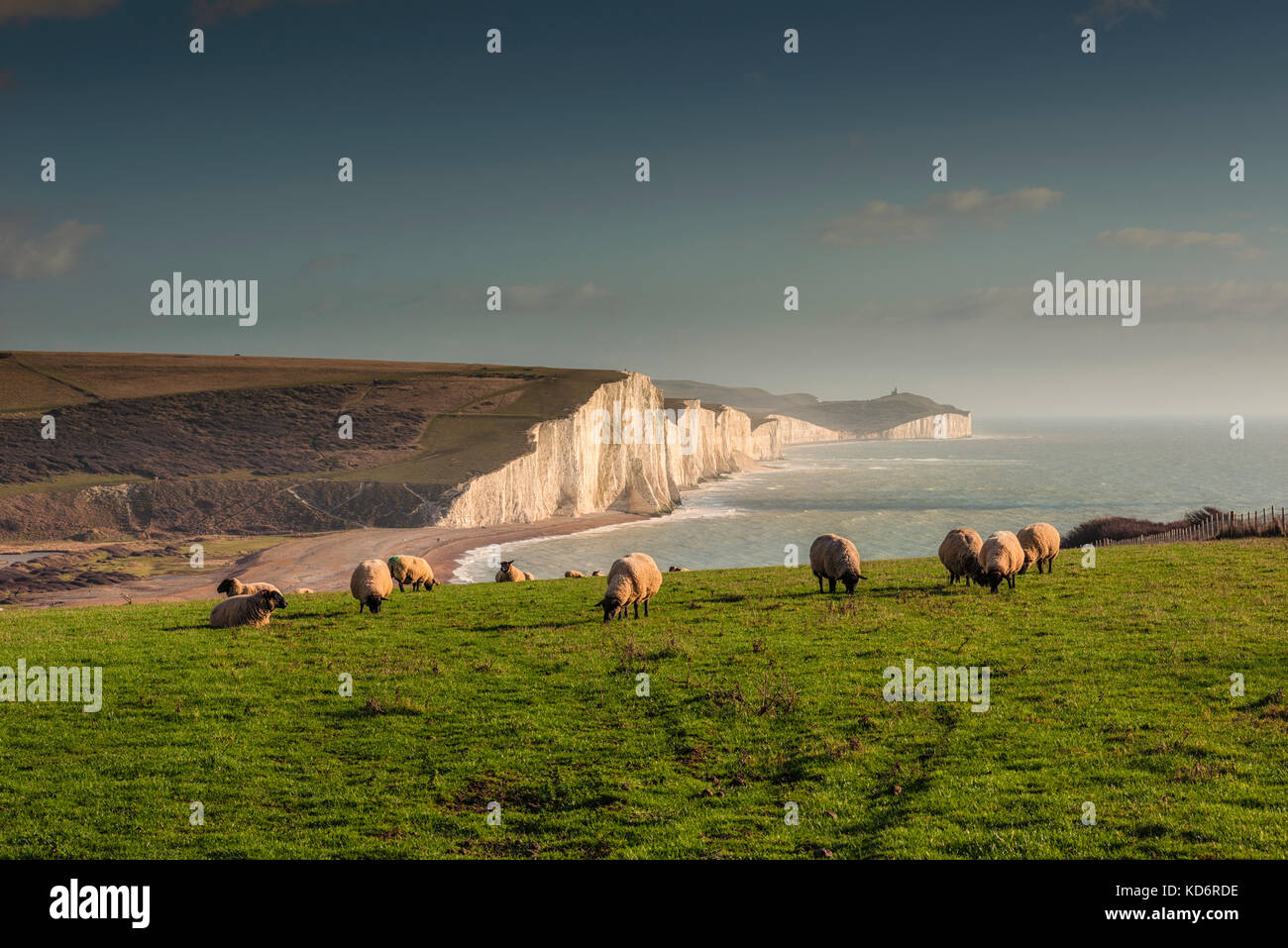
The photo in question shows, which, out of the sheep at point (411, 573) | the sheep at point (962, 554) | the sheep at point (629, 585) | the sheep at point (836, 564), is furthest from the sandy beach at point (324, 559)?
the sheep at point (962, 554)

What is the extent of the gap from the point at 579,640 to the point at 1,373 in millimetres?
203939

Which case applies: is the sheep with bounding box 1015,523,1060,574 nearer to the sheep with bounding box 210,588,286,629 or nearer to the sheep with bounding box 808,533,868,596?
the sheep with bounding box 808,533,868,596

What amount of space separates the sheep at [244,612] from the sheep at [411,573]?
24.8 ft

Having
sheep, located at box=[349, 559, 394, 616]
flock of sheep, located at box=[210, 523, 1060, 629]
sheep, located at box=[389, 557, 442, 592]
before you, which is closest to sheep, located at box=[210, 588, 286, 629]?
flock of sheep, located at box=[210, 523, 1060, 629]

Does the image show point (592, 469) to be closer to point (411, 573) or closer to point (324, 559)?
point (324, 559)

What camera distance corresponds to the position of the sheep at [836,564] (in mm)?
26953

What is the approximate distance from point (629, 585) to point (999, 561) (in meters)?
12.1

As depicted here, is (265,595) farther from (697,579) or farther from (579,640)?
(697,579)

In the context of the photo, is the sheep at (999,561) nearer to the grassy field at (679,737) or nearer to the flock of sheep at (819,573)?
the flock of sheep at (819,573)

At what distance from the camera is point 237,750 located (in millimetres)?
14359

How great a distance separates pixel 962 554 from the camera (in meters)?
27.2

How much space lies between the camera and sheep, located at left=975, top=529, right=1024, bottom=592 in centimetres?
2553

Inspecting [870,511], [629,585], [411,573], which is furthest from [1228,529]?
[870,511]
